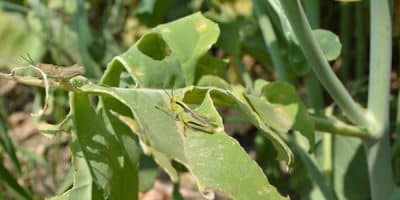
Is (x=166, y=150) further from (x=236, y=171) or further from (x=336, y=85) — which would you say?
(x=336, y=85)

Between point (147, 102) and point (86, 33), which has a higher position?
point (147, 102)

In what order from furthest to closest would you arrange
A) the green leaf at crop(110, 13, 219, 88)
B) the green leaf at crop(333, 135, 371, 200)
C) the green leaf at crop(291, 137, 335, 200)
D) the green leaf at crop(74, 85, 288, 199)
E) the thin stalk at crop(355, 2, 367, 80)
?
1. the thin stalk at crop(355, 2, 367, 80)
2. the green leaf at crop(333, 135, 371, 200)
3. the green leaf at crop(291, 137, 335, 200)
4. the green leaf at crop(110, 13, 219, 88)
5. the green leaf at crop(74, 85, 288, 199)

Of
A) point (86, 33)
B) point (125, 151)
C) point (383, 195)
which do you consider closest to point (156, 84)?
point (125, 151)

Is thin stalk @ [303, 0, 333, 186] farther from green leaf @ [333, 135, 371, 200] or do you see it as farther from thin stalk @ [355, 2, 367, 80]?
thin stalk @ [355, 2, 367, 80]

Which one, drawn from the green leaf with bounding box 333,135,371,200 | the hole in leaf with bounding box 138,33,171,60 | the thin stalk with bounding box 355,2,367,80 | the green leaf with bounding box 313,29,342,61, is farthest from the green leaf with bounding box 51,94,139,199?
the thin stalk with bounding box 355,2,367,80

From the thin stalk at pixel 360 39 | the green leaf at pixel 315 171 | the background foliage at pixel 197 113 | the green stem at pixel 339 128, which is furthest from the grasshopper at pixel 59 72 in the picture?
the thin stalk at pixel 360 39

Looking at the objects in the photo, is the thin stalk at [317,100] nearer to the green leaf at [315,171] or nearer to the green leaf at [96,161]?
the green leaf at [315,171]
